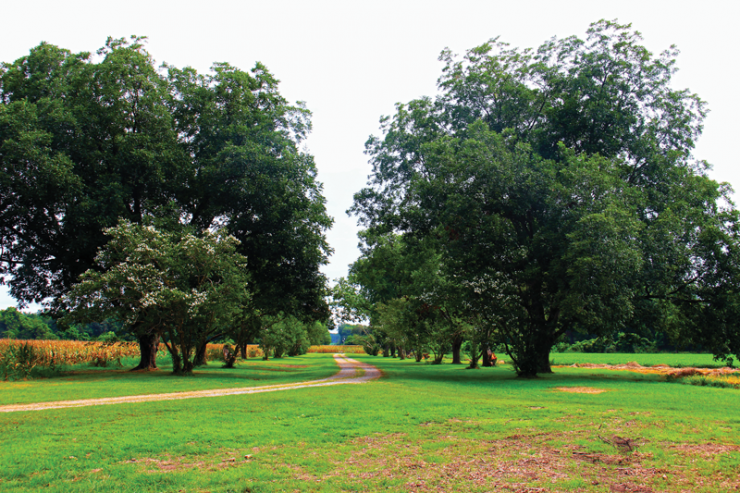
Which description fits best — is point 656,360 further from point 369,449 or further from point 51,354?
point 51,354

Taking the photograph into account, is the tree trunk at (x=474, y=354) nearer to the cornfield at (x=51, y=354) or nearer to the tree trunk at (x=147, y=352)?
the tree trunk at (x=147, y=352)

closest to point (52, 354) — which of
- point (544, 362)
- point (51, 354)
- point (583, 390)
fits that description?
point (51, 354)

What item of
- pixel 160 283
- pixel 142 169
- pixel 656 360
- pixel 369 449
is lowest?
pixel 656 360

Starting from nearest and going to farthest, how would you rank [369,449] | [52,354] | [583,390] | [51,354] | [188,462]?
[188,462], [369,449], [583,390], [51,354], [52,354]

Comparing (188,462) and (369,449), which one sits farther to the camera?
(369,449)

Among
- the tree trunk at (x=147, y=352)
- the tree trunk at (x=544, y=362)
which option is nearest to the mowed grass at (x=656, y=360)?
the tree trunk at (x=544, y=362)

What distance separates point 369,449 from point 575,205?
1668 cm

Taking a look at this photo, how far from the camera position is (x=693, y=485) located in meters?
5.10

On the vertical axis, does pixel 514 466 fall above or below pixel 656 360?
above

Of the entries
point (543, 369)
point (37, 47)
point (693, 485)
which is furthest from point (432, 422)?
point (37, 47)

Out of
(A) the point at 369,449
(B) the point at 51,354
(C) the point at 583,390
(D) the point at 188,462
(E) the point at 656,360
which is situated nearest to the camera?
(D) the point at 188,462

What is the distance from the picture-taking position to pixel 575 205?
65.3 ft

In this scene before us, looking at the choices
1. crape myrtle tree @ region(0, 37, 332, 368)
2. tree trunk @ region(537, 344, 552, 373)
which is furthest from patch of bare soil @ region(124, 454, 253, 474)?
tree trunk @ region(537, 344, 552, 373)

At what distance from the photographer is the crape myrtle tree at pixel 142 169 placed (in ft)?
73.5
